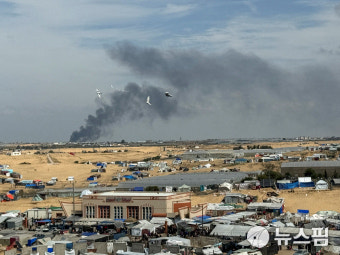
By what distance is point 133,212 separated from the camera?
41688mm

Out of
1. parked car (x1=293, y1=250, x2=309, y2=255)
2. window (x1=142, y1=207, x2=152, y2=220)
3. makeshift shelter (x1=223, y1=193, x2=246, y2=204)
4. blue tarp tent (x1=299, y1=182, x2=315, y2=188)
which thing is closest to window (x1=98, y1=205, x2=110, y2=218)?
window (x1=142, y1=207, x2=152, y2=220)

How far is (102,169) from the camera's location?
83.6 meters

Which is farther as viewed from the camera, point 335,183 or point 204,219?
point 335,183

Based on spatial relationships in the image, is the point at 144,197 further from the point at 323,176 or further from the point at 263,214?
the point at 323,176

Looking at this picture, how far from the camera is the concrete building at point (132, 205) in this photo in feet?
134

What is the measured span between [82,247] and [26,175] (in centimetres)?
5304

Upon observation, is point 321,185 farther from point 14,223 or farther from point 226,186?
point 14,223

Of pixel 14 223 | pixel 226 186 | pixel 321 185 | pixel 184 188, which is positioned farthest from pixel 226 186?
pixel 14 223

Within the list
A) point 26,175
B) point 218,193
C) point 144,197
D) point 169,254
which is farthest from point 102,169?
point 169,254

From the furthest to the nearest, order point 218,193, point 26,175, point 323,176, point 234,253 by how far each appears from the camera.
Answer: point 26,175
point 323,176
point 218,193
point 234,253

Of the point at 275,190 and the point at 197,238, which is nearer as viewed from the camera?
the point at 197,238

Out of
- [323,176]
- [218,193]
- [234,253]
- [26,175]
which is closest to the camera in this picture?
[234,253]

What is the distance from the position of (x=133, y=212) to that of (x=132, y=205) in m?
0.53

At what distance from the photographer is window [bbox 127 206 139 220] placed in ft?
137
